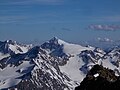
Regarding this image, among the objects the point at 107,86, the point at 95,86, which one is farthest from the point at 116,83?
the point at 95,86

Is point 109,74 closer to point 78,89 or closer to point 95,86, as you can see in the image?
point 78,89

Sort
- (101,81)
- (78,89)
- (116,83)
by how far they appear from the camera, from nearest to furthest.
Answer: (116,83)
(101,81)
(78,89)

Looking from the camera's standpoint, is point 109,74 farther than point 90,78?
Yes

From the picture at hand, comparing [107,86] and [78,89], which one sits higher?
[107,86]

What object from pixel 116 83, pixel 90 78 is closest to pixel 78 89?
pixel 90 78

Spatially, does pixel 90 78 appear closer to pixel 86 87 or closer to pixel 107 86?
pixel 86 87

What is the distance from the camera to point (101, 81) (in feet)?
344

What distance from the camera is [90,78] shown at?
11675 cm

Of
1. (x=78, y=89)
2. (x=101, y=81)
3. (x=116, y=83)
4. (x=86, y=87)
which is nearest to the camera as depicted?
(x=116, y=83)

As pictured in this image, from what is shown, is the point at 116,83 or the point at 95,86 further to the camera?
the point at 95,86

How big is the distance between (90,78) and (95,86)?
11.1 m

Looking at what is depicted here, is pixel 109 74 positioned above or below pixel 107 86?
below

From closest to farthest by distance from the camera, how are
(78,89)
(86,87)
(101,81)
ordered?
(101,81), (86,87), (78,89)

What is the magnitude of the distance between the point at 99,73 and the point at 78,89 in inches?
335
